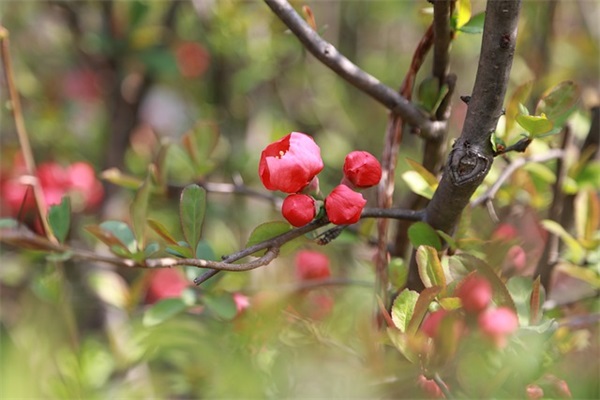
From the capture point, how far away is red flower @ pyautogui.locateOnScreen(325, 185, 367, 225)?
1.84 feet

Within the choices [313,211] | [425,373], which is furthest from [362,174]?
[425,373]

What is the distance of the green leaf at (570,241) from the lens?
2.57 feet

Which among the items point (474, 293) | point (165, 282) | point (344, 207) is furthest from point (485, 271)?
point (165, 282)

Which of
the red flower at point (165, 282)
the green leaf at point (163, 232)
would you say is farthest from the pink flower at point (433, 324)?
the red flower at point (165, 282)

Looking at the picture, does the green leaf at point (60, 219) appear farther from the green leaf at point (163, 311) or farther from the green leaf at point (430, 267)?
the green leaf at point (430, 267)

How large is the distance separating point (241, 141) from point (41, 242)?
989mm

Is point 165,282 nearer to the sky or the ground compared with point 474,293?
nearer to the ground

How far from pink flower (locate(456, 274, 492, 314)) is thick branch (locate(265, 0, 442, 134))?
0.17m

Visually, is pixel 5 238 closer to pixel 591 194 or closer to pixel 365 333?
pixel 365 333

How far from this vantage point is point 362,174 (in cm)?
60

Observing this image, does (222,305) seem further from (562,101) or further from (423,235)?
(562,101)

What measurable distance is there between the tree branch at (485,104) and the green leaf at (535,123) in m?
0.03

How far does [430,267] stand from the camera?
23.1 inches

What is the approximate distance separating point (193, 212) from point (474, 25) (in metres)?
0.31
